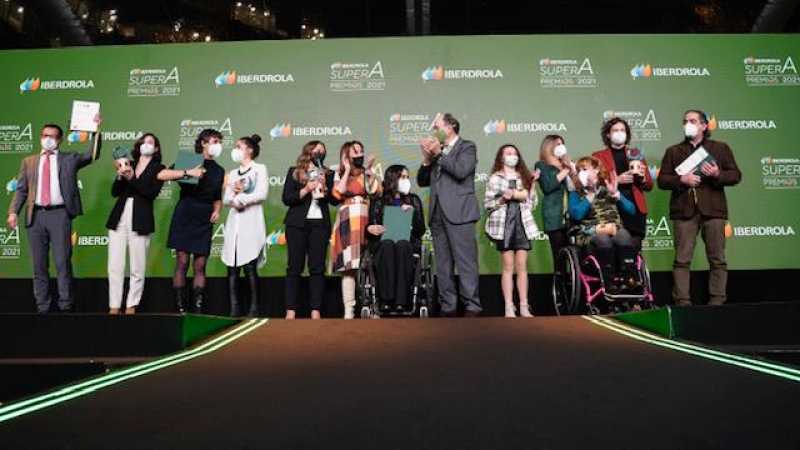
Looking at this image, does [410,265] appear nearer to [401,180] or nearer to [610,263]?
[401,180]

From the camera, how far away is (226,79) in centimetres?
597

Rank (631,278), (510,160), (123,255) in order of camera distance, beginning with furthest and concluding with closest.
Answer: (123,255) → (510,160) → (631,278)

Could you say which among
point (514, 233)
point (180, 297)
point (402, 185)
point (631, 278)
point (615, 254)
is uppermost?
point (402, 185)

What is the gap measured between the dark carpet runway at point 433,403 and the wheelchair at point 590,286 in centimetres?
221

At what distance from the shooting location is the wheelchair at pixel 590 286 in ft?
13.2

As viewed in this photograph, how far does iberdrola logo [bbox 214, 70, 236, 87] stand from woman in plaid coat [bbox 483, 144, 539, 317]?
9.53 ft

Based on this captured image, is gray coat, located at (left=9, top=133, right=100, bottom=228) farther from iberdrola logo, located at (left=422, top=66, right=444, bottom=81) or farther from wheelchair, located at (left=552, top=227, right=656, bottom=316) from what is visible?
wheelchair, located at (left=552, top=227, right=656, bottom=316)

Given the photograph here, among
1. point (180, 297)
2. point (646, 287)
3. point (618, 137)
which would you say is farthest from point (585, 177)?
point (180, 297)

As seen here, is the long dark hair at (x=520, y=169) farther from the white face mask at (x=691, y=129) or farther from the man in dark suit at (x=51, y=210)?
the man in dark suit at (x=51, y=210)

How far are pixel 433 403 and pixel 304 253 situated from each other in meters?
3.43

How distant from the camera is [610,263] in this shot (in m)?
4.07

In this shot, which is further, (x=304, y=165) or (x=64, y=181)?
(x=64, y=181)

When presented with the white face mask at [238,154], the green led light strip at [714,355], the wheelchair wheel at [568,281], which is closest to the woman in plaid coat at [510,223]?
the wheelchair wheel at [568,281]

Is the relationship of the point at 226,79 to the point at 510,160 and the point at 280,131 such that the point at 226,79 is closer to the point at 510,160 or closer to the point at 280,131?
the point at 280,131
